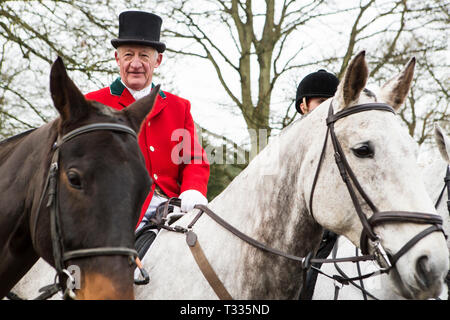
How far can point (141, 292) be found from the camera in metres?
3.13

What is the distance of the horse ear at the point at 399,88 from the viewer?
3.01 m

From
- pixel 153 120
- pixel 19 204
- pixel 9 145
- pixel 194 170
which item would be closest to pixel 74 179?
pixel 19 204

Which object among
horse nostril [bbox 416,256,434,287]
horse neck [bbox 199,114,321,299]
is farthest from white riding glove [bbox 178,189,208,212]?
horse nostril [bbox 416,256,434,287]

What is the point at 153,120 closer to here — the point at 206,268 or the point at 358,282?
the point at 206,268

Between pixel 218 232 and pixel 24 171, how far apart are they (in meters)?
1.21

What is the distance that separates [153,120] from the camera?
4.11 m

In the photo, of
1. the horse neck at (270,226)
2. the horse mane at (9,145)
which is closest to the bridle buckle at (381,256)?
the horse neck at (270,226)

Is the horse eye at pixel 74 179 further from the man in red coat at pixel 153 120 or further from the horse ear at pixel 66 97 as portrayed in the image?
the man in red coat at pixel 153 120

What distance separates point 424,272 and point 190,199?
1730 mm

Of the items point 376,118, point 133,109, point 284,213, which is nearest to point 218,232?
point 284,213

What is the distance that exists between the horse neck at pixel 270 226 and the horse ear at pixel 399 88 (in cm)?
57

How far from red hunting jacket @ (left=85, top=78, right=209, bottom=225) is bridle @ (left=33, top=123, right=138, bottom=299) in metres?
1.48

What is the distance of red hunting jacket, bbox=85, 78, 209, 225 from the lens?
12.9ft

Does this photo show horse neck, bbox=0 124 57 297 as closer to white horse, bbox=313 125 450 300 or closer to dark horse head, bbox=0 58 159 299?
dark horse head, bbox=0 58 159 299
